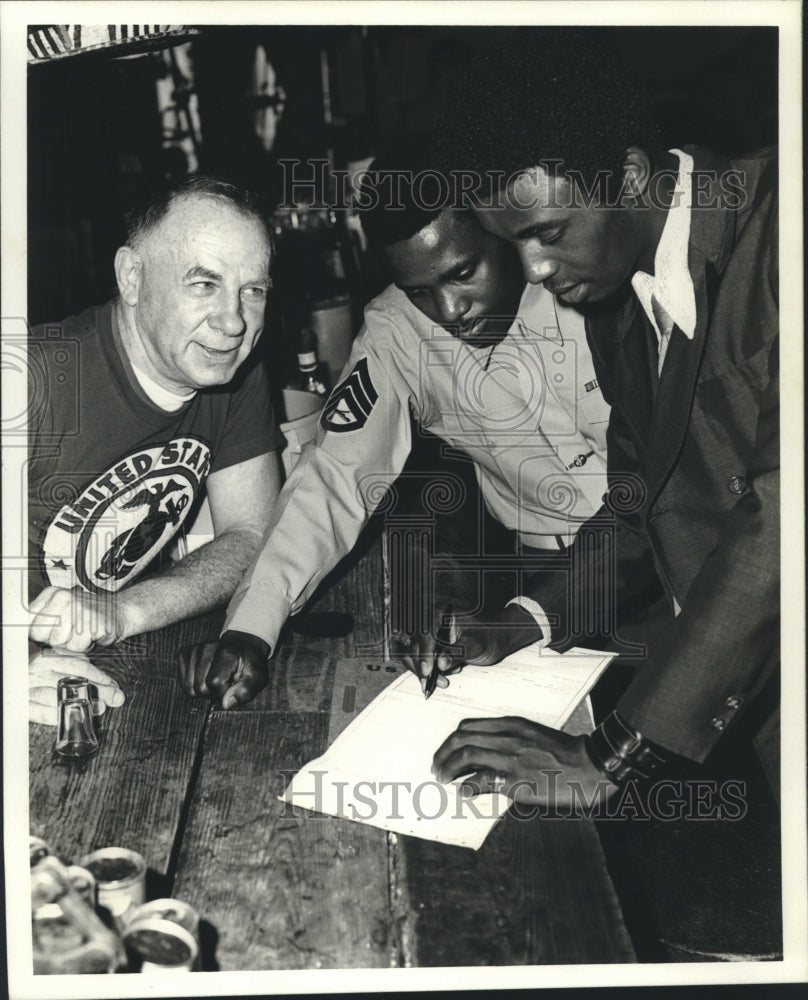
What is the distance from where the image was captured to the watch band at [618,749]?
3.22 ft

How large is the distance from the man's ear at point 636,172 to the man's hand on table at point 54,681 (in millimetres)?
867

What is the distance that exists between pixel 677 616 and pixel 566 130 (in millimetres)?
600

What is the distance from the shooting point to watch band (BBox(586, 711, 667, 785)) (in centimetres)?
98

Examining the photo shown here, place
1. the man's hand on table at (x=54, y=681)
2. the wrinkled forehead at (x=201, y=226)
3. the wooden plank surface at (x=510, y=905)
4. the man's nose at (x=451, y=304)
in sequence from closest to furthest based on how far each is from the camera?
the wooden plank surface at (x=510, y=905) → the man's hand on table at (x=54, y=681) → the wrinkled forehead at (x=201, y=226) → the man's nose at (x=451, y=304)

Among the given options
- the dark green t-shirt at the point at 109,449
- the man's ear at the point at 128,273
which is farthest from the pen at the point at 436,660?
the man's ear at the point at 128,273

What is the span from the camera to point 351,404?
4.27 feet

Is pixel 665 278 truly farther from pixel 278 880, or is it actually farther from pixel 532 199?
pixel 278 880

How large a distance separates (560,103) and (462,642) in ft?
2.19

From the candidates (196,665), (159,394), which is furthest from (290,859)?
(159,394)

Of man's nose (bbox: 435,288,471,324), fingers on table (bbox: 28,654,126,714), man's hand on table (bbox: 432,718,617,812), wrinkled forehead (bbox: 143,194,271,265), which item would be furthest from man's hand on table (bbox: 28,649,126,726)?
man's nose (bbox: 435,288,471,324)

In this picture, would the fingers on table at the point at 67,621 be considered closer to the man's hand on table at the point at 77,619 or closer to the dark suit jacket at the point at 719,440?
the man's hand on table at the point at 77,619

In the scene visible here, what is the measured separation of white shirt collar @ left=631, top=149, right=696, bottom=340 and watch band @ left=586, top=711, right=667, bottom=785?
474 millimetres

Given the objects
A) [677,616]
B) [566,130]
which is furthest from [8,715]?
[566,130]

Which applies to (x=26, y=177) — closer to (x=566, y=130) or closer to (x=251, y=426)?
(x=251, y=426)
